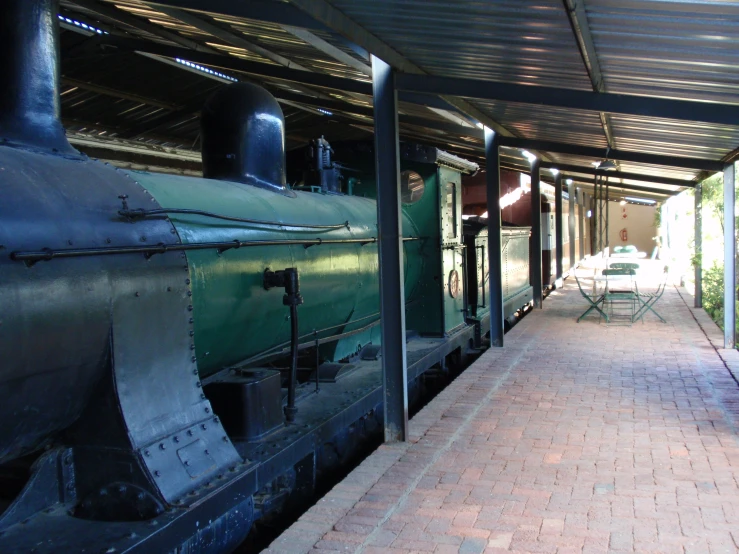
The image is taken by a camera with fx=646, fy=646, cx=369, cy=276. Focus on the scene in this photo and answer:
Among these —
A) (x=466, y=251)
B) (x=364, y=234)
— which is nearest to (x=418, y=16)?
(x=364, y=234)

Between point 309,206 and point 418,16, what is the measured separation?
1.67m

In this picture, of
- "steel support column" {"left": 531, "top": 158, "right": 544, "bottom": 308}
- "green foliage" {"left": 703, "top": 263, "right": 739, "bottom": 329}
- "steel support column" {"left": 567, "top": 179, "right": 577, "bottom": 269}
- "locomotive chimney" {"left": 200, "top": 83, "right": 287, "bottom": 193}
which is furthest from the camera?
"steel support column" {"left": 567, "top": 179, "right": 577, "bottom": 269}

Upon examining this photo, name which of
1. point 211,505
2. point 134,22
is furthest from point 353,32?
point 134,22

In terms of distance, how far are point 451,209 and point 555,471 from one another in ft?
12.9

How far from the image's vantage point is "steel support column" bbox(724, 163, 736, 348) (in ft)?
25.4

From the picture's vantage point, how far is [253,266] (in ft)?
13.2

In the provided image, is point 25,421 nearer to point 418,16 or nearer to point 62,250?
point 62,250

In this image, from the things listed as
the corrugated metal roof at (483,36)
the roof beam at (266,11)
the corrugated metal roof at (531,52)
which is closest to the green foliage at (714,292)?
the corrugated metal roof at (531,52)

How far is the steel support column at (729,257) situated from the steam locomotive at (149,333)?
549cm

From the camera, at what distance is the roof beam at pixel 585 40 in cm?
A: 349

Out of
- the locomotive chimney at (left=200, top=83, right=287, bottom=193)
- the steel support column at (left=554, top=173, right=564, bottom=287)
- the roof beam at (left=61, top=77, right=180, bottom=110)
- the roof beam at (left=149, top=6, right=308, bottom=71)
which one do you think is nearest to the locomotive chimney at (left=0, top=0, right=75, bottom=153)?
the locomotive chimney at (left=200, top=83, right=287, bottom=193)

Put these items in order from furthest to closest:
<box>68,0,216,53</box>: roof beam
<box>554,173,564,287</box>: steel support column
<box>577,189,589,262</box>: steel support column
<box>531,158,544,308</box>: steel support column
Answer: <box>577,189,589,262</box>: steel support column
<box>554,173,564,287</box>: steel support column
<box>531,158,544,308</box>: steel support column
<box>68,0,216,53</box>: roof beam

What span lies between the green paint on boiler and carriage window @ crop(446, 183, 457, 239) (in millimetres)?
2031

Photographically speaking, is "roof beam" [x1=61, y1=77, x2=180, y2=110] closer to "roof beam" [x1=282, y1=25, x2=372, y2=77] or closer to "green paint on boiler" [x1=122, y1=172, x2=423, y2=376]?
"roof beam" [x1=282, y1=25, x2=372, y2=77]
